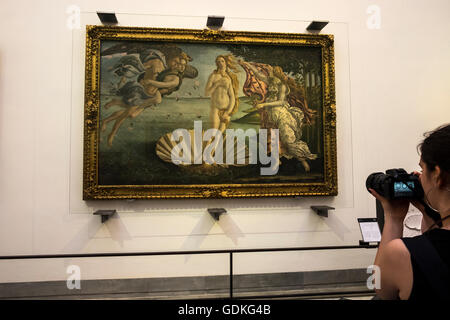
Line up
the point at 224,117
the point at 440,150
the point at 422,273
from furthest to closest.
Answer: the point at 224,117 → the point at 440,150 → the point at 422,273

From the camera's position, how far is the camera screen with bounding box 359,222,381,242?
344cm

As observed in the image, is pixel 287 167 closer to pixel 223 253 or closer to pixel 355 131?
pixel 355 131

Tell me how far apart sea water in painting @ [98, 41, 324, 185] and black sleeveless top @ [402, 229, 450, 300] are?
314 centimetres

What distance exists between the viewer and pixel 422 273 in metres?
1.22

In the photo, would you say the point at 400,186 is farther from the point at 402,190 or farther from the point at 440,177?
the point at 440,177

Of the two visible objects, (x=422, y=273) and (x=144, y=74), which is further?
(x=144, y=74)

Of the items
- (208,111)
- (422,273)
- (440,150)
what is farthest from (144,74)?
(422,273)

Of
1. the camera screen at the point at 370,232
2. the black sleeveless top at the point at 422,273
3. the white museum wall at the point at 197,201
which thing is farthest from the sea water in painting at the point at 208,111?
the black sleeveless top at the point at 422,273

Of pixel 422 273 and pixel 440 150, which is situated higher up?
pixel 440 150

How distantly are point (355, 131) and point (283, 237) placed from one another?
226 cm

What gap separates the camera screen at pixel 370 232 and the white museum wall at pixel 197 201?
0.33 metres

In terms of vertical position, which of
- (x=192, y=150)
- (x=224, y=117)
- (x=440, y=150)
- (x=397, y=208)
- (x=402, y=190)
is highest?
(x=224, y=117)

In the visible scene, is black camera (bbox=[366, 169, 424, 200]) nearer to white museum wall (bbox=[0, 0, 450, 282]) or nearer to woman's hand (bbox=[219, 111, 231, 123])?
white museum wall (bbox=[0, 0, 450, 282])

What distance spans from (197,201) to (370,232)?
254 centimetres
